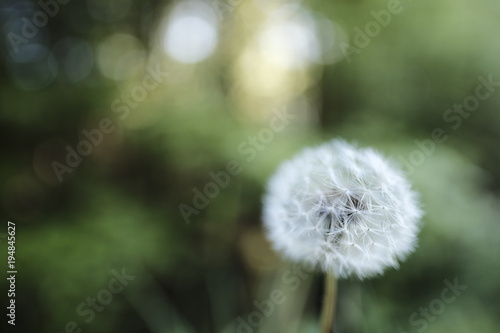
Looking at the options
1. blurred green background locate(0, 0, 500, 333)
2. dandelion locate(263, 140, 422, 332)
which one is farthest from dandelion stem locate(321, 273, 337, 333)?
blurred green background locate(0, 0, 500, 333)

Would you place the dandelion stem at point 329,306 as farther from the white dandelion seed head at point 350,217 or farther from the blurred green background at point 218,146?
the blurred green background at point 218,146

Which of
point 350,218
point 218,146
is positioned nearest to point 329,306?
point 350,218

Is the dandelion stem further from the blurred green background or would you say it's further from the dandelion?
the blurred green background

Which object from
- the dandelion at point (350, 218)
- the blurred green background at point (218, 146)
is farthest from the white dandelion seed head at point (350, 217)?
the blurred green background at point (218, 146)

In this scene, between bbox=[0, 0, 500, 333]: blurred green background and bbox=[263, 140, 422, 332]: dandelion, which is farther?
bbox=[0, 0, 500, 333]: blurred green background

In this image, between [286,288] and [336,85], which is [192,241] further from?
[336,85]

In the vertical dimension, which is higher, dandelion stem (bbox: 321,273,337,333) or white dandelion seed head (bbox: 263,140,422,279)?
white dandelion seed head (bbox: 263,140,422,279)

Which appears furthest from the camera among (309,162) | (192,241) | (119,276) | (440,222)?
(192,241)

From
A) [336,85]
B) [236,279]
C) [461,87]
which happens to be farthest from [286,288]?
[461,87]
